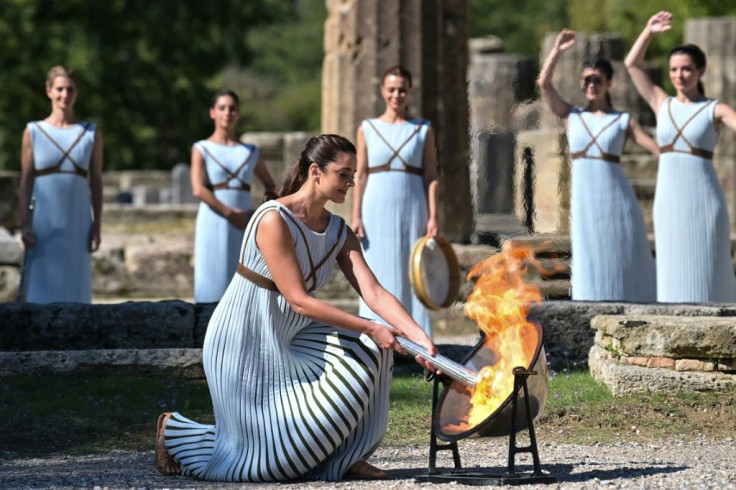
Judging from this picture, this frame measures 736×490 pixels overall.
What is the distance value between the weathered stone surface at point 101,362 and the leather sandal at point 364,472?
2.55m

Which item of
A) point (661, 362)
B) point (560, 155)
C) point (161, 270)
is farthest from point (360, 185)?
point (560, 155)

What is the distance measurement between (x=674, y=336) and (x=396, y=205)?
2.77 m

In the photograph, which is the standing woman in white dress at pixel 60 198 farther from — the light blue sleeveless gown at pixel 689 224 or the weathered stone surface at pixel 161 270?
the weathered stone surface at pixel 161 270

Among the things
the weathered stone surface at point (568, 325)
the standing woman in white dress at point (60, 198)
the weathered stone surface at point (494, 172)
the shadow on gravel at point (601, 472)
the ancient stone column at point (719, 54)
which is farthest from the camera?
the weathered stone surface at point (494, 172)

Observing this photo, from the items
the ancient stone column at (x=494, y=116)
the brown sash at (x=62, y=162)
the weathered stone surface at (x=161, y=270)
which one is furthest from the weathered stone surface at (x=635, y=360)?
the ancient stone column at (x=494, y=116)

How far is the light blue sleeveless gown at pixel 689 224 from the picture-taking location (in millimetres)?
9805

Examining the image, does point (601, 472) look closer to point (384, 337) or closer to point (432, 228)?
point (384, 337)

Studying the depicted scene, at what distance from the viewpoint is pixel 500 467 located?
634 cm

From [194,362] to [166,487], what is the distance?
2.52 m

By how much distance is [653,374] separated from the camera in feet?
25.4

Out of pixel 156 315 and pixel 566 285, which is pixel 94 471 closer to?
pixel 156 315

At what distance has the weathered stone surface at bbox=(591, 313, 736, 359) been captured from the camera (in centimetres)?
759

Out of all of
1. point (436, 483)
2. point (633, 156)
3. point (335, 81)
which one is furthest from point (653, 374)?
point (633, 156)

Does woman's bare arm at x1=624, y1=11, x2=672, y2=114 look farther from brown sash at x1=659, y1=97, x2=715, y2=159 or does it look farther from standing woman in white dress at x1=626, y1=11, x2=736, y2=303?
brown sash at x1=659, y1=97, x2=715, y2=159
